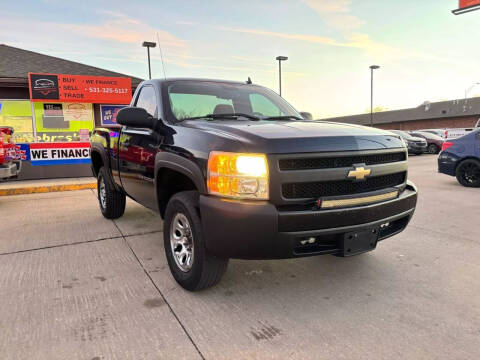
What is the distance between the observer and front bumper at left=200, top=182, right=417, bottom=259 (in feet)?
7.68

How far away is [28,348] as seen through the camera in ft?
7.22

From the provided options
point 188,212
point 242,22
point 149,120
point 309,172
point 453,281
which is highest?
point 242,22

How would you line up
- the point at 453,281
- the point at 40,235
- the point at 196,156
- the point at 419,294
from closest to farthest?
1. the point at 196,156
2. the point at 419,294
3. the point at 453,281
4. the point at 40,235

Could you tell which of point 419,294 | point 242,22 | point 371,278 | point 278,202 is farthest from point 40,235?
point 242,22

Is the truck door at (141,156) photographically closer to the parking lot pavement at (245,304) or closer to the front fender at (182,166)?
the front fender at (182,166)

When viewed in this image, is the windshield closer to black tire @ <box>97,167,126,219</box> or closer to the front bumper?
the front bumper

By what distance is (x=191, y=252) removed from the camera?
2.94m

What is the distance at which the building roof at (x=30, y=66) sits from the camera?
33.7ft

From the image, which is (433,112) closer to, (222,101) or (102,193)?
(102,193)

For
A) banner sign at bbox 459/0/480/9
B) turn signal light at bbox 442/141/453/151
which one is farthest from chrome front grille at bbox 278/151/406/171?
banner sign at bbox 459/0/480/9

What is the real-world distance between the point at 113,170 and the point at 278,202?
3.13 metres

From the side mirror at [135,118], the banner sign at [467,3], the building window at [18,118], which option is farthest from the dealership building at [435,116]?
the side mirror at [135,118]

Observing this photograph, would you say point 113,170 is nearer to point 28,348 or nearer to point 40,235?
point 40,235

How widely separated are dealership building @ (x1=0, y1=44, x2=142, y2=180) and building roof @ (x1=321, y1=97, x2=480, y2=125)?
36574 millimetres
